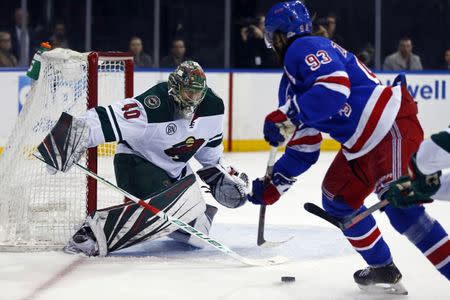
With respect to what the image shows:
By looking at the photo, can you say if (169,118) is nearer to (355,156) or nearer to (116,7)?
(355,156)

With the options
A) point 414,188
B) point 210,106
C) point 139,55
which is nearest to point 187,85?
point 210,106

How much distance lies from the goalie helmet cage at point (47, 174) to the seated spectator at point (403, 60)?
188 inches

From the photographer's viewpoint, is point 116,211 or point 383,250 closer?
point 383,250

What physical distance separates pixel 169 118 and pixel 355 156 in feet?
3.21

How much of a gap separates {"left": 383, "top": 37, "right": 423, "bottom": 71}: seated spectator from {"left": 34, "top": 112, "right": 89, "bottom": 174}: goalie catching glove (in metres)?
5.17

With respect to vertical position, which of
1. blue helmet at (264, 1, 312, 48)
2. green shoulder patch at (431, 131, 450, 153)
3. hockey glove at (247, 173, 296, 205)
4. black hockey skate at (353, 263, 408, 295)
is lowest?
black hockey skate at (353, 263, 408, 295)

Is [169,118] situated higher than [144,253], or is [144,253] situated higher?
[169,118]

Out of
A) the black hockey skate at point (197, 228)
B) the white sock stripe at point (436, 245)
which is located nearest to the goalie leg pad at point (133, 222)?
the black hockey skate at point (197, 228)

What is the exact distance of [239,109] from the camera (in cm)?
858

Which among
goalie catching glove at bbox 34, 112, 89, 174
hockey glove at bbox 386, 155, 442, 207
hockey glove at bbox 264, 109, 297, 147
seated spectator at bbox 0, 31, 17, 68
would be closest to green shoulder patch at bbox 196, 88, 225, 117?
goalie catching glove at bbox 34, 112, 89, 174

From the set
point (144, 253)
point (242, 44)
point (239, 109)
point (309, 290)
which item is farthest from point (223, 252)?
point (242, 44)

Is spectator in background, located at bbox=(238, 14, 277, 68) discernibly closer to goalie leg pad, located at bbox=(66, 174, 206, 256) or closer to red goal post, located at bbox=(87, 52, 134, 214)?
red goal post, located at bbox=(87, 52, 134, 214)

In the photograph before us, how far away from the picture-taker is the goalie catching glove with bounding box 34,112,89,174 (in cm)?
427

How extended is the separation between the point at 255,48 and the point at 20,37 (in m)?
1.84
